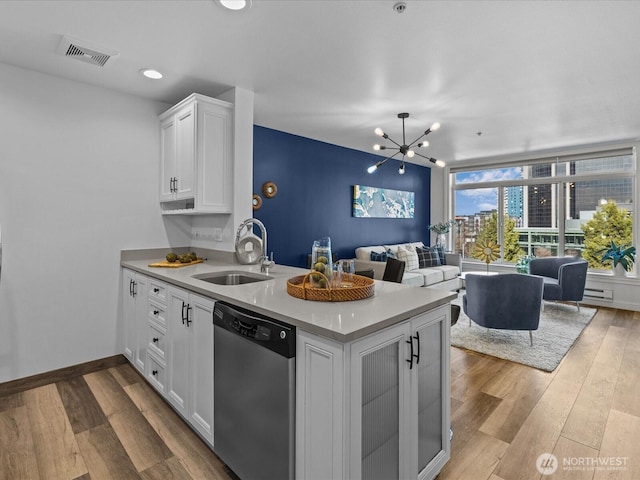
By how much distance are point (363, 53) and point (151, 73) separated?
1.72 metres

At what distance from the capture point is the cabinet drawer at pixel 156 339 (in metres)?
2.32

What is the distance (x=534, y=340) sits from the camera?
3.65 meters

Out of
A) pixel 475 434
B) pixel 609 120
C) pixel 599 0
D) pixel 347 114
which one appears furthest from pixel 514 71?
pixel 475 434

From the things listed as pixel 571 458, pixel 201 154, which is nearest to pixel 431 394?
pixel 571 458

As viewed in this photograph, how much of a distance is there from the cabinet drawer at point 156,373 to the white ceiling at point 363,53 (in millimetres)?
2236

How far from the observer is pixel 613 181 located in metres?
5.27

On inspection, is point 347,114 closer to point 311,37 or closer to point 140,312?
point 311,37

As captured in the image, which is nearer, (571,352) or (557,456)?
(557,456)

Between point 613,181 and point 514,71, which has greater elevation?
point 514,71

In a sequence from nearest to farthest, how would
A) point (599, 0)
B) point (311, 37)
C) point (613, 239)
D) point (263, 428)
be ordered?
point (263, 428) < point (599, 0) < point (311, 37) < point (613, 239)

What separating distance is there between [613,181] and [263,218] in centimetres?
546

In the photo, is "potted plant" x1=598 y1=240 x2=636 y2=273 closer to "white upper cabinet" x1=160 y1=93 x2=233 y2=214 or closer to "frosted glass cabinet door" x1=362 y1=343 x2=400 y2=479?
"frosted glass cabinet door" x1=362 y1=343 x2=400 y2=479

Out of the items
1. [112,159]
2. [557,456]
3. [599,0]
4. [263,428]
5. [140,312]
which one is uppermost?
[599,0]

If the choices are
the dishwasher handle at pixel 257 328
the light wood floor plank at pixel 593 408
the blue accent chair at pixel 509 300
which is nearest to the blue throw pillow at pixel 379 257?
the blue accent chair at pixel 509 300
